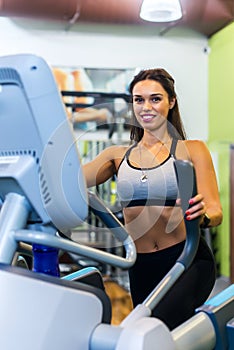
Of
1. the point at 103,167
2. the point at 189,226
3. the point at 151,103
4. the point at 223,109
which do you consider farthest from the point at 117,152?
the point at 223,109

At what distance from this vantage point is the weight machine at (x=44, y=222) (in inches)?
36.8

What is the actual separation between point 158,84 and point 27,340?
96 centimetres

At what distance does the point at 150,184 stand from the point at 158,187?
24mm

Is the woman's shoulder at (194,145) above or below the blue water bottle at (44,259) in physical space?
above

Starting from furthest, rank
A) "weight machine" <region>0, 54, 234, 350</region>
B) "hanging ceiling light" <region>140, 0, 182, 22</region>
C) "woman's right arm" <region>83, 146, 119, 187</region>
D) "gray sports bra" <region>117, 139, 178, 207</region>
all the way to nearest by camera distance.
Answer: "hanging ceiling light" <region>140, 0, 182, 22</region> < "woman's right arm" <region>83, 146, 119, 187</region> < "gray sports bra" <region>117, 139, 178, 207</region> < "weight machine" <region>0, 54, 234, 350</region>

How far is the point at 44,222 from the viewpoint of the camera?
3.35 feet

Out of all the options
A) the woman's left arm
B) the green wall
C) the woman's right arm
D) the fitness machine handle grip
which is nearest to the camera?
the fitness machine handle grip

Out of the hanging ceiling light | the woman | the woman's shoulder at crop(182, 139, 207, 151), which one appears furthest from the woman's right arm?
the hanging ceiling light

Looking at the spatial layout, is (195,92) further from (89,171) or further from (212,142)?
(89,171)

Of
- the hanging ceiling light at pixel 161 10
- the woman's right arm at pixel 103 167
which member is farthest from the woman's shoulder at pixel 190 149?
the hanging ceiling light at pixel 161 10

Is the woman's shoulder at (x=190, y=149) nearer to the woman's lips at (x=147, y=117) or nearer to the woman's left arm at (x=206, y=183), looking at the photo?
the woman's left arm at (x=206, y=183)

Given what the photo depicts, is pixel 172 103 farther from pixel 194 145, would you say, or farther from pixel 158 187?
pixel 158 187

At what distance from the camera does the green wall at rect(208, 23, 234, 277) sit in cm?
534

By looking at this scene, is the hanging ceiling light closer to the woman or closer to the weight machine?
the woman
